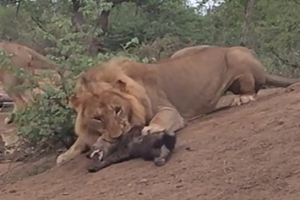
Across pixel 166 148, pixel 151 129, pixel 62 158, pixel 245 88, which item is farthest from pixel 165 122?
pixel 245 88

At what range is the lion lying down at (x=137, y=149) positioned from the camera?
5570 mm

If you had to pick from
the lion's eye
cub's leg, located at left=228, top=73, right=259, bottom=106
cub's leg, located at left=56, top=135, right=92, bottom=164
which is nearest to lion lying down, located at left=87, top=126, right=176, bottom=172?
the lion's eye

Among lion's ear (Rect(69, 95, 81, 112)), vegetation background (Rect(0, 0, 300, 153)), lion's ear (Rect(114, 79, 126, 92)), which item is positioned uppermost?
lion's ear (Rect(114, 79, 126, 92))

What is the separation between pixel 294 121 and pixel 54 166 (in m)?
2.03

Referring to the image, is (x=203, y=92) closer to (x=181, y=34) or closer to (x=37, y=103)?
(x=37, y=103)

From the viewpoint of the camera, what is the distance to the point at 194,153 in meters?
5.55

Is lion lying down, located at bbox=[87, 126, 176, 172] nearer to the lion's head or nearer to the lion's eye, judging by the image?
the lion's head

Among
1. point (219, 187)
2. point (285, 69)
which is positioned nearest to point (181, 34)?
point (285, 69)

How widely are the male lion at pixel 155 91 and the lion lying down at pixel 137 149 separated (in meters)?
0.06

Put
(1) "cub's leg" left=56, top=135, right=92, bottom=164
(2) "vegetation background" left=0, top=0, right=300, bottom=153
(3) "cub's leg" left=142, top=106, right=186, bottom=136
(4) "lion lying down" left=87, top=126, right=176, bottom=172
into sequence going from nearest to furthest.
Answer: (4) "lion lying down" left=87, top=126, right=176, bottom=172 < (3) "cub's leg" left=142, top=106, right=186, bottom=136 < (1) "cub's leg" left=56, top=135, right=92, bottom=164 < (2) "vegetation background" left=0, top=0, right=300, bottom=153

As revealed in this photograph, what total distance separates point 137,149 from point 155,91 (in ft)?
3.51

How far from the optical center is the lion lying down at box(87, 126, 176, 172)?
219 inches

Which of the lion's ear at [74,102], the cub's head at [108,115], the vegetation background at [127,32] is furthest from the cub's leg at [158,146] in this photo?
the vegetation background at [127,32]

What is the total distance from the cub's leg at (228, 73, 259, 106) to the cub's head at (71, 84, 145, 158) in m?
1.60
